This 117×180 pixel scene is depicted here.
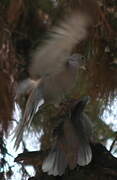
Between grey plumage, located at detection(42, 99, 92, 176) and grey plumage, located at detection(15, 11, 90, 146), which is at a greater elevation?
grey plumage, located at detection(15, 11, 90, 146)

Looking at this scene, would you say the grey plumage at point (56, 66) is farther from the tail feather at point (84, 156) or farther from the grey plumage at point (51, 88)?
the tail feather at point (84, 156)

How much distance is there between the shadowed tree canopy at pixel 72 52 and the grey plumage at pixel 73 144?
30 mm

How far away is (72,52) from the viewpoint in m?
1.07

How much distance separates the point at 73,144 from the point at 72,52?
0.25 metres

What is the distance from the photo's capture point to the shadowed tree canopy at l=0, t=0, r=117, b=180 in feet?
2.83

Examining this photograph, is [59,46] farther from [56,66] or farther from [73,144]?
[73,144]

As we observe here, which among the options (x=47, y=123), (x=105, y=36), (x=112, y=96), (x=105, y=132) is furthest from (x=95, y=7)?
(x=105, y=132)

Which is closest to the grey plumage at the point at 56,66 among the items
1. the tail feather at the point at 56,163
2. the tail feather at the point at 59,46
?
the tail feather at the point at 59,46

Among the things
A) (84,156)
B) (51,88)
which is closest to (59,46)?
(51,88)

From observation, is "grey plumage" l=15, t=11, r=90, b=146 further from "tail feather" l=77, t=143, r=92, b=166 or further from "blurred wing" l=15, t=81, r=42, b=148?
"tail feather" l=77, t=143, r=92, b=166

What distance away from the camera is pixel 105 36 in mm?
933

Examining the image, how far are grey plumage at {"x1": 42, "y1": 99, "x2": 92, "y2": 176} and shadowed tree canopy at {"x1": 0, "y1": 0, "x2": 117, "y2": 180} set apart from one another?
0.03 meters

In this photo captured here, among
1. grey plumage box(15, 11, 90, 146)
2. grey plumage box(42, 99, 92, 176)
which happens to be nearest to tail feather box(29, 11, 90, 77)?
grey plumage box(15, 11, 90, 146)

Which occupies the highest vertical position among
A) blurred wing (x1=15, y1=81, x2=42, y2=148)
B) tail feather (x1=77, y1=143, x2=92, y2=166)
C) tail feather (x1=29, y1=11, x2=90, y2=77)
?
tail feather (x1=29, y1=11, x2=90, y2=77)
